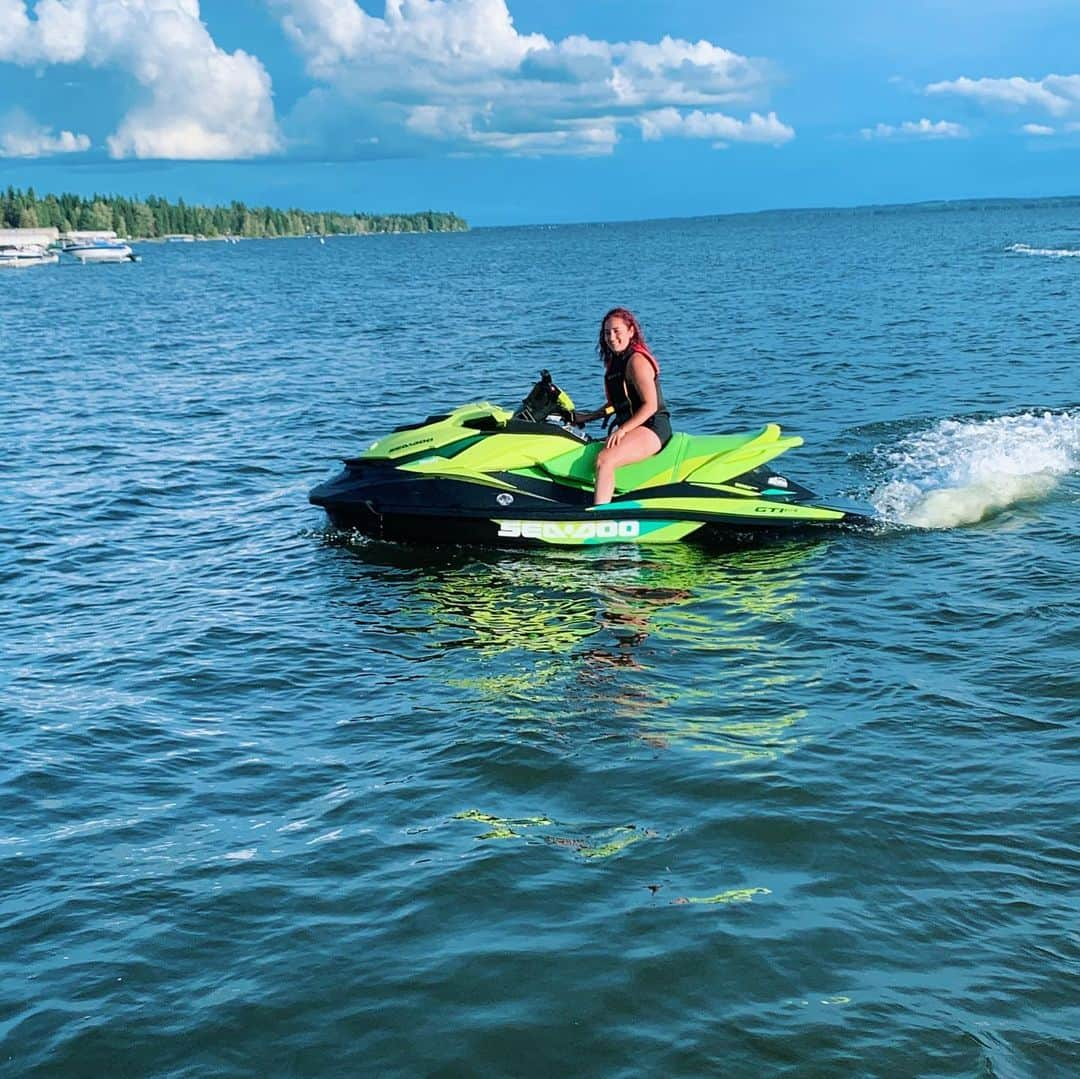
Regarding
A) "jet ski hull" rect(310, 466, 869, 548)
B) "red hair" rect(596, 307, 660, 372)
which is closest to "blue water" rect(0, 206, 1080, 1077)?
"jet ski hull" rect(310, 466, 869, 548)

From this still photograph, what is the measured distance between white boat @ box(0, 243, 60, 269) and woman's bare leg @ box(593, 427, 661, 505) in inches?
4903

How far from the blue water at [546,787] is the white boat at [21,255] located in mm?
118175

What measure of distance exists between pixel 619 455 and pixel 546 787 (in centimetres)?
484

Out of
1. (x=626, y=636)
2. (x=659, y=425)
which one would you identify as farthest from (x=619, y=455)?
(x=626, y=636)

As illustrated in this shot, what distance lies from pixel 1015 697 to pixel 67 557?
909 centimetres

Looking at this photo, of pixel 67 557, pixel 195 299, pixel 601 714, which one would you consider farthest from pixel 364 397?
pixel 195 299

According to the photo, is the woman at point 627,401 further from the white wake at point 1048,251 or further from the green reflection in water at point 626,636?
the white wake at point 1048,251

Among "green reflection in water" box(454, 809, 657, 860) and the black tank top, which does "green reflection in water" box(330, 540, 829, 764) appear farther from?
the black tank top

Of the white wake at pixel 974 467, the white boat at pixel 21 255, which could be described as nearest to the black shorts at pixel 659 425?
the white wake at pixel 974 467

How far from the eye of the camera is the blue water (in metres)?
4.57

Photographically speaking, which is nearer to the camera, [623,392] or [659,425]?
[623,392]

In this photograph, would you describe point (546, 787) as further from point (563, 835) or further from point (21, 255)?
point (21, 255)

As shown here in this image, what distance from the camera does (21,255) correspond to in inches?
4791

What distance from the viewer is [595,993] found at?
15.3 ft
